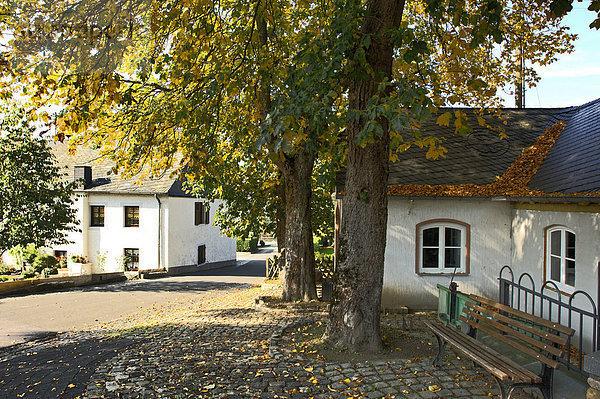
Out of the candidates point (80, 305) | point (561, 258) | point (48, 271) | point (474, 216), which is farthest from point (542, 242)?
point (48, 271)

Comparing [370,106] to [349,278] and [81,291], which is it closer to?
[349,278]

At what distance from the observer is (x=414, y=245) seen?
12531mm

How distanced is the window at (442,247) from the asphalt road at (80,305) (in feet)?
29.1

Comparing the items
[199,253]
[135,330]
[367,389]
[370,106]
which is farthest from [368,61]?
[199,253]

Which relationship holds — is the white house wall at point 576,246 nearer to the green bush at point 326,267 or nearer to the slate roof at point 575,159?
the slate roof at point 575,159

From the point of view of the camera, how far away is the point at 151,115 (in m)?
12.1

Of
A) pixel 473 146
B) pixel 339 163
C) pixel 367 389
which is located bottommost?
pixel 367 389

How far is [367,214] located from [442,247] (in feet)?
19.1

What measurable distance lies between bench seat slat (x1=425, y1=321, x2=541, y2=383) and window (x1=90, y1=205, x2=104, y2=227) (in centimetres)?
3094

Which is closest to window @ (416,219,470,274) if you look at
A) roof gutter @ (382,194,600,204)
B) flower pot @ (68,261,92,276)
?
roof gutter @ (382,194,600,204)

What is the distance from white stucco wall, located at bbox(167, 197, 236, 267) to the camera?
33.1 metres

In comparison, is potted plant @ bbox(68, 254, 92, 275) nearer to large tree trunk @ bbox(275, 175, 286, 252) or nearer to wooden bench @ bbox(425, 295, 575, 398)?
large tree trunk @ bbox(275, 175, 286, 252)

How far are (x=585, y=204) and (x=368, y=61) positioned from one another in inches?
180

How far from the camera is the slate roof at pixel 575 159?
9.28 meters
